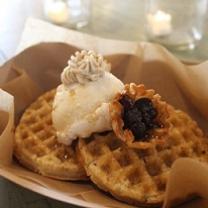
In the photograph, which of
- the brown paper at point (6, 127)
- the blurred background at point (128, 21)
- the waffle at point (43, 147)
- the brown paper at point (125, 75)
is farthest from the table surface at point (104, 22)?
the brown paper at point (6, 127)

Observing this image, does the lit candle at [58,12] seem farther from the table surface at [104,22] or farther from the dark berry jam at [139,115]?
the dark berry jam at [139,115]

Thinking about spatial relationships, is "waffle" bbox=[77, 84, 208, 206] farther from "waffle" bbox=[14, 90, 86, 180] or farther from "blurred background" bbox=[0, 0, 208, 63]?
"blurred background" bbox=[0, 0, 208, 63]

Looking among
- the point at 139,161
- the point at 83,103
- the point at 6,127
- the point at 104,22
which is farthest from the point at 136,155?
the point at 104,22

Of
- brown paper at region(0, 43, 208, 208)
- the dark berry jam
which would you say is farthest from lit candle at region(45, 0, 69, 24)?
the dark berry jam

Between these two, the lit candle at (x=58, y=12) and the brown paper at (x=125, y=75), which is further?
the lit candle at (x=58, y=12)

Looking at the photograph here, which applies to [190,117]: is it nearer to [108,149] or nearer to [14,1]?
[108,149]

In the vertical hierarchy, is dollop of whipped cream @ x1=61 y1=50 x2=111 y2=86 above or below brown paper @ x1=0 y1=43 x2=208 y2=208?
above

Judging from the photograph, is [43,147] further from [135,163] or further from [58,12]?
[58,12]

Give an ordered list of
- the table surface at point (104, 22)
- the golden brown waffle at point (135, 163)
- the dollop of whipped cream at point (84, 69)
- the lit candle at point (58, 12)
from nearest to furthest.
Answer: the golden brown waffle at point (135, 163) → the dollop of whipped cream at point (84, 69) → the table surface at point (104, 22) → the lit candle at point (58, 12)
